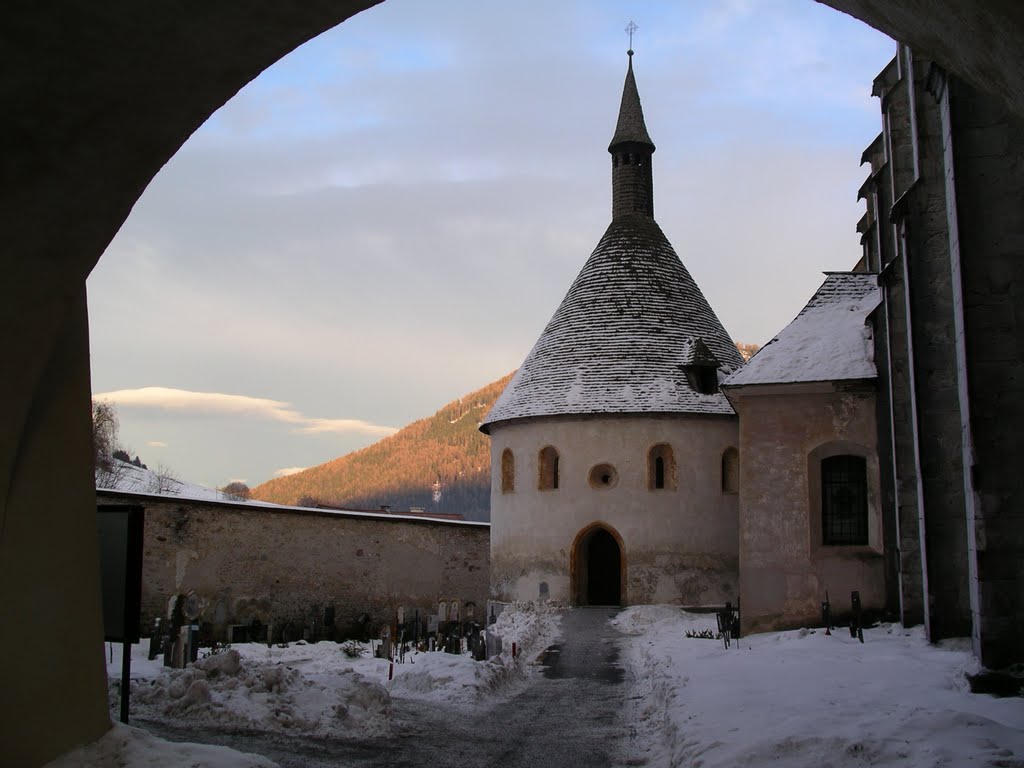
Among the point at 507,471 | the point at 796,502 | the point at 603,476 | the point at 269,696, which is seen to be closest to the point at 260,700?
the point at 269,696

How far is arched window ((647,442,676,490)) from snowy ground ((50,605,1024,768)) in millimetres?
7444

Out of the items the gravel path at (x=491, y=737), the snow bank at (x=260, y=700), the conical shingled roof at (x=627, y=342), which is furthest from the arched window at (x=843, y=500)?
the snow bank at (x=260, y=700)

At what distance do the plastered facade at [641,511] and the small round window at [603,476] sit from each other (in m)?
0.07

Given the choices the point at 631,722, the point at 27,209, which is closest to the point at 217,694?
the point at 631,722

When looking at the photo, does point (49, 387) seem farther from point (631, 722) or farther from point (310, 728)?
point (631, 722)

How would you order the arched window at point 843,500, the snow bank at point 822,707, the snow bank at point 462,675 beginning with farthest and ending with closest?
1. the arched window at point 843,500
2. the snow bank at point 462,675
3. the snow bank at point 822,707

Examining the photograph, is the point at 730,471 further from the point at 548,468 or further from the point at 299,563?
the point at 299,563

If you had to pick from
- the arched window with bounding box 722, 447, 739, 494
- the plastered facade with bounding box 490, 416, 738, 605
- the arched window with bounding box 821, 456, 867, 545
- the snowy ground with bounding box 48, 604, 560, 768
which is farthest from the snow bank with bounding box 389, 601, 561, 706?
the arched window with bounding box 722, 447, 739, 494

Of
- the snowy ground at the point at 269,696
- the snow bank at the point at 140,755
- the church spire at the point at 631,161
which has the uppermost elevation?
the church spire at the point at 631,161

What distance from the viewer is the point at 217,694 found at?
37.5 feet

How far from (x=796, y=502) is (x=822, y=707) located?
36.5ft

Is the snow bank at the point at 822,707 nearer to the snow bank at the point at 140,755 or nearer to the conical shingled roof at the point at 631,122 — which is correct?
the snow bank at the point at 140,755

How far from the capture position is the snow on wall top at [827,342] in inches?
781

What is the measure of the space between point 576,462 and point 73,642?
67.9ft
